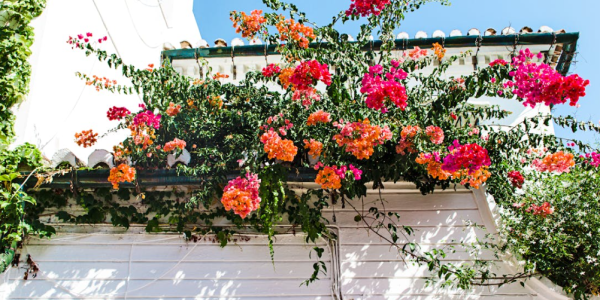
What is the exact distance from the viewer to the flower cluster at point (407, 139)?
447cm

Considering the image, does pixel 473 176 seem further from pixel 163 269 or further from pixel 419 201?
pixel 163 269

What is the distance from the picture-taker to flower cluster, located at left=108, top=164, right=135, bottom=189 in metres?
4.48

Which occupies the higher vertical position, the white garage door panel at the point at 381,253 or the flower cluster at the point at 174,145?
the flower cluster at the point at 174,145

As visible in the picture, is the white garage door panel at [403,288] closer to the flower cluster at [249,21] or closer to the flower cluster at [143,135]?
the flower cluster at [143,135]

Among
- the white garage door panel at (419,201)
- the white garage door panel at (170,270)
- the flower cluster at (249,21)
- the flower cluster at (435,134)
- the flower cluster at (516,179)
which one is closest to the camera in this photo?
the flower cluster at (435,134)

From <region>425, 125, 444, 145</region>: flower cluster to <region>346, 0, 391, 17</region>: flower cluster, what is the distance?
1366 mm

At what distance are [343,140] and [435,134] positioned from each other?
2.55 feet

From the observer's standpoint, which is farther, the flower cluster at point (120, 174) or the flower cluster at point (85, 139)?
the flower cluster at point (85, 139)

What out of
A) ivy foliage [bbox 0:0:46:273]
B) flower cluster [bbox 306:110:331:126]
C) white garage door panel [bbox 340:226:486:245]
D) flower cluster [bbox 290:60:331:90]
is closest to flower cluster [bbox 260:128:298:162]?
flower cluster [bbox 306:110:331:126]

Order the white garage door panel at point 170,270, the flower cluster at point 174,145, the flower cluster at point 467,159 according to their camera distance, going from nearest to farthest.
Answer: the flower cluster at point 467,159 < the white garage door panel at point 170,270 < the flower cluster at point 174,145

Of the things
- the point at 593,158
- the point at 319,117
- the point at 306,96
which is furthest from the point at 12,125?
the point at 593,158

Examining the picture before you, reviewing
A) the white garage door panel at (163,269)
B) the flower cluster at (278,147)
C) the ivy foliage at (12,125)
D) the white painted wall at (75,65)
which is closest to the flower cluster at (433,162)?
the flower cluster at (278,147)

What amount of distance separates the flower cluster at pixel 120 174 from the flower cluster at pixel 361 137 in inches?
70.5

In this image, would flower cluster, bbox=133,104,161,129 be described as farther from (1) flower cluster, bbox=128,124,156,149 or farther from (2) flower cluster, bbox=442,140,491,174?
(2) flower cluster, bbox=442,140,491,174
